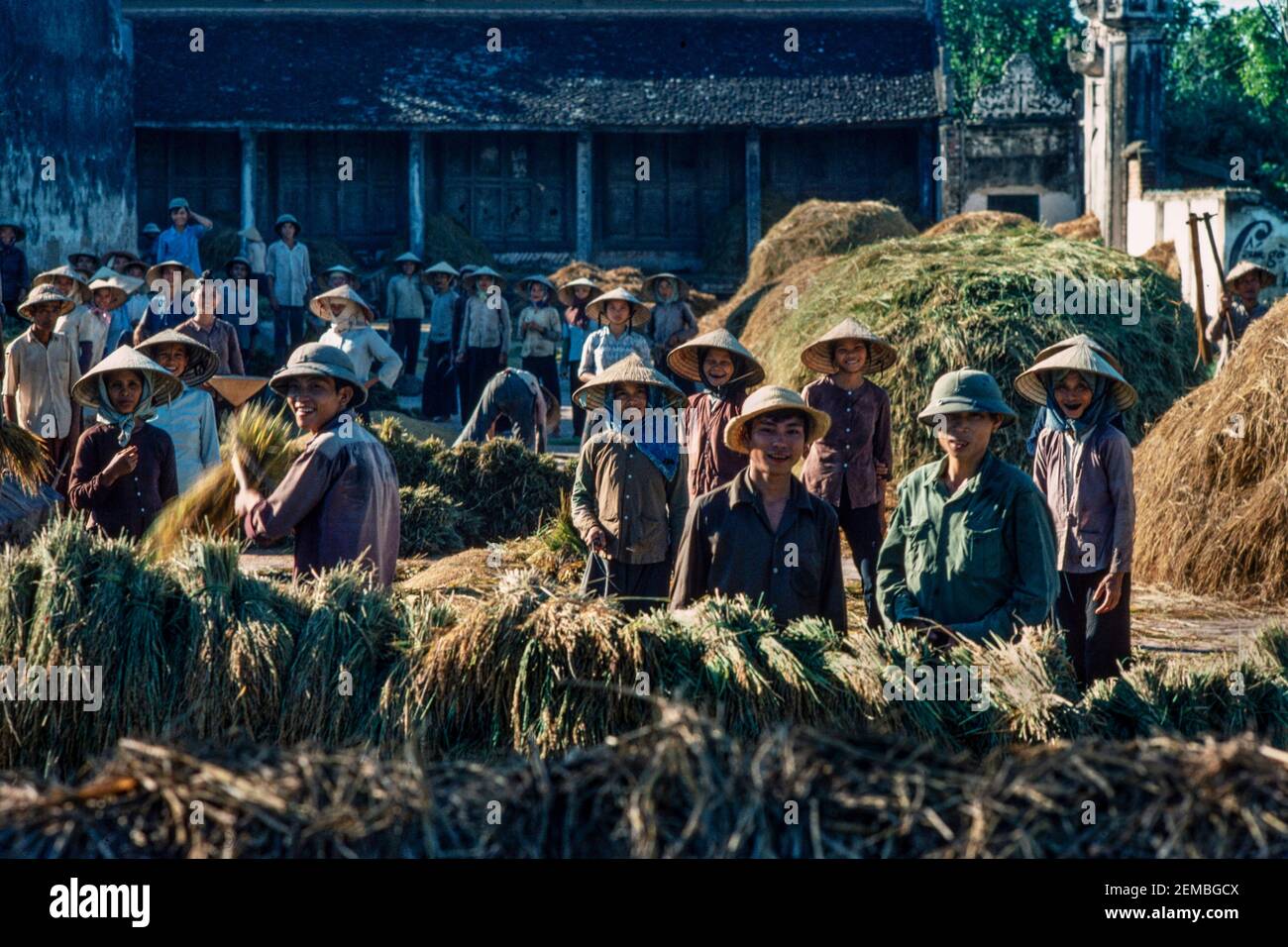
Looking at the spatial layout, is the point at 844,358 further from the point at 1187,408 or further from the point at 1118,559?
the point at 1187,408

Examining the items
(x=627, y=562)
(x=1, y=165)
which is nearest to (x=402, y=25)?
(x=1, y=165)

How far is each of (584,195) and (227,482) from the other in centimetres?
2162

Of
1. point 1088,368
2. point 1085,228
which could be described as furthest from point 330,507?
point 1085,228

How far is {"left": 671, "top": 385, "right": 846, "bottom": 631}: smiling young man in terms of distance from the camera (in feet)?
22.0

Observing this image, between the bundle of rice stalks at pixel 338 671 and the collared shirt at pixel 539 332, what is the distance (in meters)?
12.1

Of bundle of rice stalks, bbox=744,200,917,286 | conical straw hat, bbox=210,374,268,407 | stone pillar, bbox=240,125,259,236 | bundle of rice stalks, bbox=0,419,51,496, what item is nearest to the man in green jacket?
bundle of rice stalks, bbox=0,419,51,496

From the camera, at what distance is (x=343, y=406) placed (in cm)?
721

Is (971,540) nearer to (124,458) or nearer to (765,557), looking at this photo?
(765,557)

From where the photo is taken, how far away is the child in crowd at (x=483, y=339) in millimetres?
18438

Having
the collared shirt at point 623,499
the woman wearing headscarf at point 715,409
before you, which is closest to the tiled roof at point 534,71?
the woman wearing headscarf at point 715,409

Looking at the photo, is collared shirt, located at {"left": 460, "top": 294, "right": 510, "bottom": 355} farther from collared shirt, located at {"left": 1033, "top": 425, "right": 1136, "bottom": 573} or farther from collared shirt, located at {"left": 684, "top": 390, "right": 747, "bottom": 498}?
collared shirt, located at {"left": 1033, "top": 425, "right": 1136, "bottom": 573}

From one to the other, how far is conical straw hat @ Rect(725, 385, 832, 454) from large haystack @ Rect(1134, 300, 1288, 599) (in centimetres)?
446

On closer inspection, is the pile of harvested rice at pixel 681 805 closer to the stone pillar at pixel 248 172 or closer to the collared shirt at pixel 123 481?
the collared shirt at pixel 123 481

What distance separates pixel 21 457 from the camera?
29.6 ft
